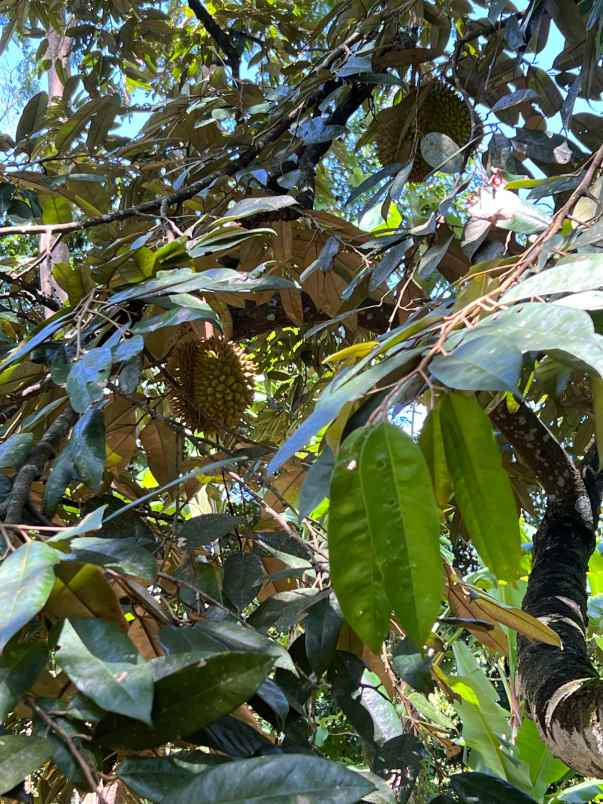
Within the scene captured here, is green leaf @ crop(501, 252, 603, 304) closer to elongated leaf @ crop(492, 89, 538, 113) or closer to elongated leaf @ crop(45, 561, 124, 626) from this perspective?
elongated leaf @ crop(45, 561, 124, 626)

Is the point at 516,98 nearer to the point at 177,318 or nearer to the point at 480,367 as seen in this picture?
the point at 177,318

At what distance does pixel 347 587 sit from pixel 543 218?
37cm

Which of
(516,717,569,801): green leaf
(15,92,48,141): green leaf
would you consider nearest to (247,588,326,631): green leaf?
(15,92,48,141): green leaf

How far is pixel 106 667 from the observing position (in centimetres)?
37

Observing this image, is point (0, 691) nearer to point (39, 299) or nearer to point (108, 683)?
point (108, 683)

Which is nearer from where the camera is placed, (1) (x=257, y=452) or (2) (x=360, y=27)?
(1) (x=257, y=452)

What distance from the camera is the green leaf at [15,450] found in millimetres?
562

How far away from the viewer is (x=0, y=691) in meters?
0.38

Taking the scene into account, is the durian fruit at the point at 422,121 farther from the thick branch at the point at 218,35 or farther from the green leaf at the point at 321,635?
the green leaf at the point at 321,635

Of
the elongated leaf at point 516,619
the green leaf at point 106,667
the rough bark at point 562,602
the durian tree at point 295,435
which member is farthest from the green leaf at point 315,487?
the rough bark at point 562,602

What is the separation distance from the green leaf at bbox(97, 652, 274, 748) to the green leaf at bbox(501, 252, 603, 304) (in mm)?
222

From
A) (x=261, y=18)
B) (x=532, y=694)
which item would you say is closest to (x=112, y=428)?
(x=532, y=694)

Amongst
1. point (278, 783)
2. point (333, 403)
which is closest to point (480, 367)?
point (333, 403)

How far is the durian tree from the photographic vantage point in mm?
353
